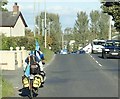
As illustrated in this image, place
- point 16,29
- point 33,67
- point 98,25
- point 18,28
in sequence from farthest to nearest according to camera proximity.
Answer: point 98,25
point 18,28
point 16,29
point 33,67

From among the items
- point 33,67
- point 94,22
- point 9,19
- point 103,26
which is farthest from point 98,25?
point 33,67

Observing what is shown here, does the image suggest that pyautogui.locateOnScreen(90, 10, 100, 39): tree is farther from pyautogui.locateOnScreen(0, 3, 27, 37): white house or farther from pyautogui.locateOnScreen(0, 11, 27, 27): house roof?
pyautogui.locateOnScreen(0, 11, 27, 27): house roof

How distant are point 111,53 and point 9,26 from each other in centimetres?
2918

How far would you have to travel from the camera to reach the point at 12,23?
64500 mm

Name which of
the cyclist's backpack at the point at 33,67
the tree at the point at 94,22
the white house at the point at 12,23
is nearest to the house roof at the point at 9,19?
the white house at the point at 12,23

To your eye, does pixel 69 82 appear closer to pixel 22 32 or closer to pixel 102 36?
pixel 22 32

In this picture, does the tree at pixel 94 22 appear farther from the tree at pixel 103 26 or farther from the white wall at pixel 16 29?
the white wall at pixel 16 29

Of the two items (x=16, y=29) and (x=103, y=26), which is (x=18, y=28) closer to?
(x=16, y=29)

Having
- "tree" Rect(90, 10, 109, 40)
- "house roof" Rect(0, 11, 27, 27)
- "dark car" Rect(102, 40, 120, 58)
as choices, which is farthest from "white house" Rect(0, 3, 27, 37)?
"tree" Rect(90, 10, 109, 40)

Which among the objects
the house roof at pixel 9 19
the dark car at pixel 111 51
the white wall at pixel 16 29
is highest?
the house roof at pixel 9 19

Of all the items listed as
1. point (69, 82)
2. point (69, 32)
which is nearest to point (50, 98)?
point (69, 82)

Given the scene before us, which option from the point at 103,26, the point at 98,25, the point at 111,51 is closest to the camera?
the point at 111,51

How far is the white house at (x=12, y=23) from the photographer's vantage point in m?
63.7

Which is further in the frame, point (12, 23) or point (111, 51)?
point (12, 23)
